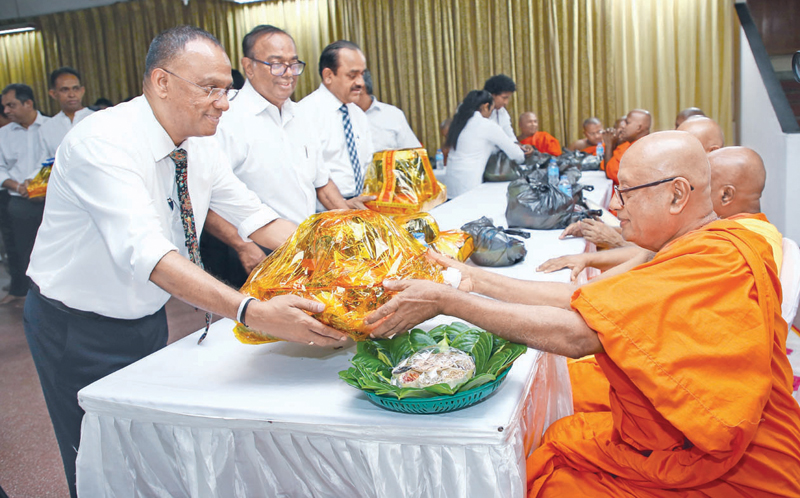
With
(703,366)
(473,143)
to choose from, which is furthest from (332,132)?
(703,366)

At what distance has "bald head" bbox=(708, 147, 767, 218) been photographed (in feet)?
5.90

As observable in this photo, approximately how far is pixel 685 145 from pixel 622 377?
474 millimetres

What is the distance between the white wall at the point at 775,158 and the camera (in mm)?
4188

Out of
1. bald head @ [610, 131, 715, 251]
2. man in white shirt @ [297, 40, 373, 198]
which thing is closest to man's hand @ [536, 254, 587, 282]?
bald head @ [610, 131, 715, 251]

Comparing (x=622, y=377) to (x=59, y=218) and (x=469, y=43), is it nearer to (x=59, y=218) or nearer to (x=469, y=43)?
(x=59, y=218)

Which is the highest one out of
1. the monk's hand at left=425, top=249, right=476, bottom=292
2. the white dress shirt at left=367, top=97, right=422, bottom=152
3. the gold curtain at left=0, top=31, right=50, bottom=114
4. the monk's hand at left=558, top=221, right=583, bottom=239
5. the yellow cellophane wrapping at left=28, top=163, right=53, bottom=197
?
the gold curtain at left=0, top=31, right=50, bottom=114

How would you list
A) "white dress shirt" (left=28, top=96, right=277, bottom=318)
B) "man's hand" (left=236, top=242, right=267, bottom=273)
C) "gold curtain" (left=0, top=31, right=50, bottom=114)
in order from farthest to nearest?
"gold curtain" (left=0, top=31, right=50, bottom=114) < "man's hand" (left=236, top=242, right=267, bottom=273) < "white dress shirt" (left=28, top=96, right=277, bottom=318)

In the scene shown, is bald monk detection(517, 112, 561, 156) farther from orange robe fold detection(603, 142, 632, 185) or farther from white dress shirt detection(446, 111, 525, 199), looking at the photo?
orange robe fold detection(603, 142, 632, 185)

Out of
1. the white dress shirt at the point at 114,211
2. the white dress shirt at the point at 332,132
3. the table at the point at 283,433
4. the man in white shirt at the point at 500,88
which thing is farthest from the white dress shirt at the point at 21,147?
the table at the point at 283,433

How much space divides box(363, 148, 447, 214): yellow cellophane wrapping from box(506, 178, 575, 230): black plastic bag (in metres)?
0.40

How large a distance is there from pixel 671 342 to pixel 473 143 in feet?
12.6

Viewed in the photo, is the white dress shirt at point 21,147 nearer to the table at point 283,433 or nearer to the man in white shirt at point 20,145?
the man in white shirt at point 20,145

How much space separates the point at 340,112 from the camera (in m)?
3.37

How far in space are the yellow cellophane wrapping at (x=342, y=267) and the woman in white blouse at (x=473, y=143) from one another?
11.3 ft
